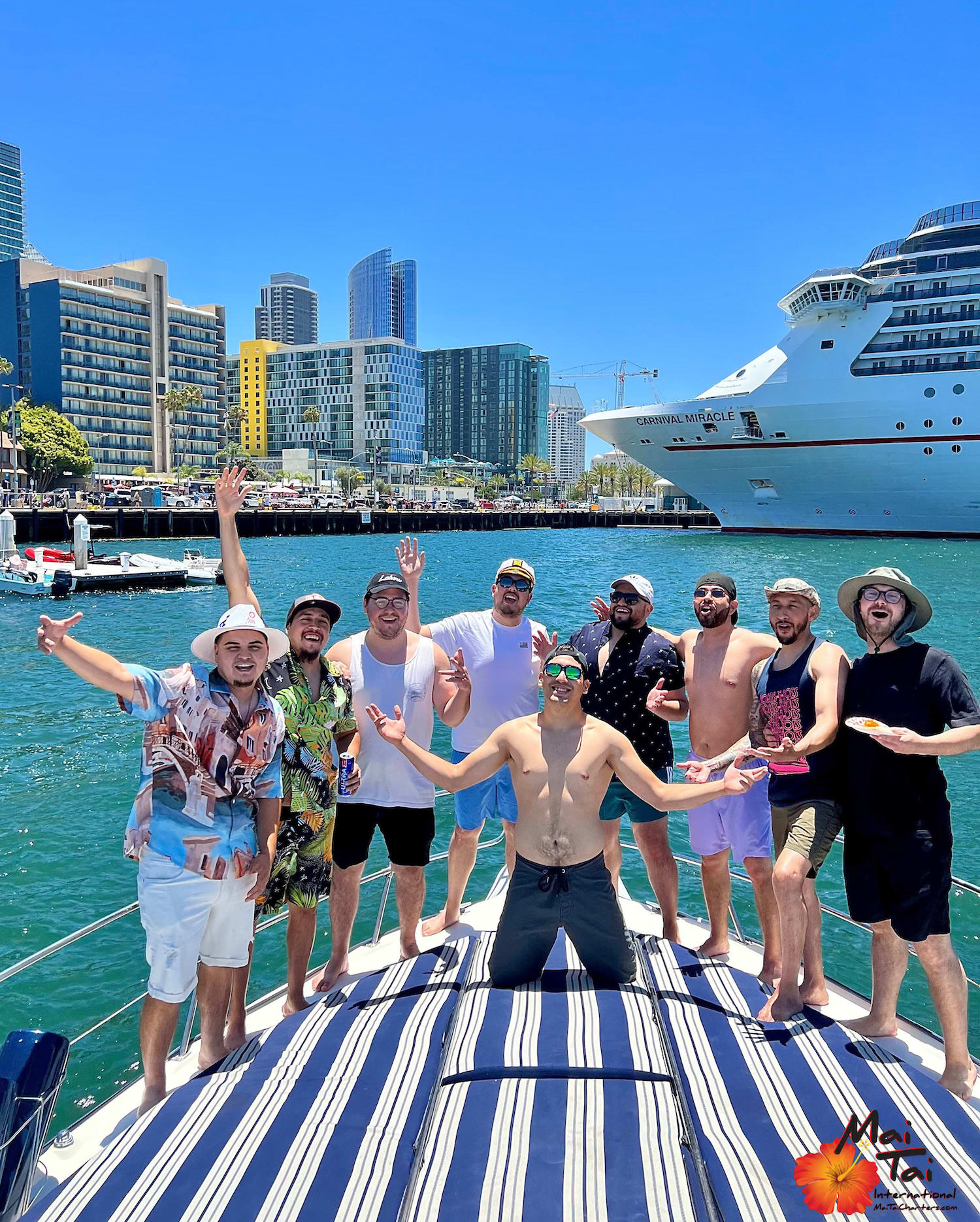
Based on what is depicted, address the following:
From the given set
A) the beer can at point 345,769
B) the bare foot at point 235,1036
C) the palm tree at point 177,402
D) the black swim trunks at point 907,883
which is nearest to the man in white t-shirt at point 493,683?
the beer can at point 345,769

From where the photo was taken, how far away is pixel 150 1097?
3217 millimetres

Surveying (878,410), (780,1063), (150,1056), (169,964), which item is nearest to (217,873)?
(169,964)

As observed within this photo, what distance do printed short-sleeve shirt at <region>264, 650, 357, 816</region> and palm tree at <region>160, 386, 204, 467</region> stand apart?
10460cm

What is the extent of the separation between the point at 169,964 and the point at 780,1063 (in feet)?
7.29

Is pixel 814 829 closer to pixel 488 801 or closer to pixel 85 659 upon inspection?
pixel 488 801

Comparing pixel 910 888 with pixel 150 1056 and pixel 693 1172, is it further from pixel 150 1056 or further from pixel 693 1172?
pixel 150 1056

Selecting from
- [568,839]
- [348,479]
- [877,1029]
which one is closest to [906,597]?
[568,839]

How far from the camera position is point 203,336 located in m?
114

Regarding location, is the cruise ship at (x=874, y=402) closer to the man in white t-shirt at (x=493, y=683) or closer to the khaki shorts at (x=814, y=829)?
the man in white t-shirt at (x=493, y=683)

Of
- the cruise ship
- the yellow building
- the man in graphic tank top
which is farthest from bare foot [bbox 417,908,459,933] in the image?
the yellow building

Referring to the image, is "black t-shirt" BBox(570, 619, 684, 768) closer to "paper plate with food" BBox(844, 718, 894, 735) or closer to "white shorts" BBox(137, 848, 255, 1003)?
"paper plate with food" BBox(844, 718, 894, 735)

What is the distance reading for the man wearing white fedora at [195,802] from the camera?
310 centimetres

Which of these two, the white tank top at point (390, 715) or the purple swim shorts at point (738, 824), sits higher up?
the white tank top at point (390, 715)

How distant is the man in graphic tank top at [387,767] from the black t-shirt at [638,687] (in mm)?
743
